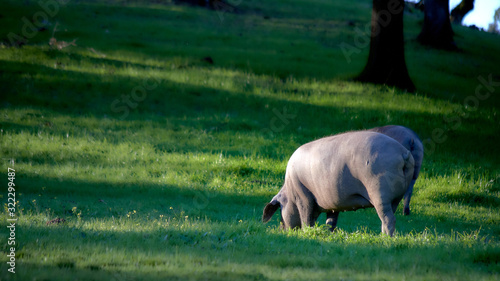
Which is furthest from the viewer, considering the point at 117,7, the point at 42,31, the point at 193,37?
the point at 117,7

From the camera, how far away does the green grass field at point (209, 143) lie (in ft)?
17.7

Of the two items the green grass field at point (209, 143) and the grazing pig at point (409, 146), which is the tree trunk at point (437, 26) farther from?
the grazing pig at point (409, 146)

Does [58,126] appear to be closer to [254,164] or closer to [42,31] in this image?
[254,164]

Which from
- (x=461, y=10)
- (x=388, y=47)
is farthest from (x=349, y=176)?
(x=461, y=10)

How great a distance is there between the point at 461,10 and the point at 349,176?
43.8 meters

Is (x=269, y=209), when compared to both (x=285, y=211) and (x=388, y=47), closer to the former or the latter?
(x=285, y=211)

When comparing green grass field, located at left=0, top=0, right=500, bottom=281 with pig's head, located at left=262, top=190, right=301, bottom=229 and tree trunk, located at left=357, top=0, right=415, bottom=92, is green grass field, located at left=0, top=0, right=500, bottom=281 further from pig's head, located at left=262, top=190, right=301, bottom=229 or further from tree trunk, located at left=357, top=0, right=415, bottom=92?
tree trunk, located at left=357, top=0, right=415, bottom=92

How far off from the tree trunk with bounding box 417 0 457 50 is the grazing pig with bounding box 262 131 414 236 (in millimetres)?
25729

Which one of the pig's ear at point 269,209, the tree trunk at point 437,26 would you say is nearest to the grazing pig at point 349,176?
the pig's ear at point 269,209

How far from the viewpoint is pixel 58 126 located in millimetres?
15367

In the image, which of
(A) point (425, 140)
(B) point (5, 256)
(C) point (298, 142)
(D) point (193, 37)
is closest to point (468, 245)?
(B) point (5, 256)

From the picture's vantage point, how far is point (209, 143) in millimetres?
14820

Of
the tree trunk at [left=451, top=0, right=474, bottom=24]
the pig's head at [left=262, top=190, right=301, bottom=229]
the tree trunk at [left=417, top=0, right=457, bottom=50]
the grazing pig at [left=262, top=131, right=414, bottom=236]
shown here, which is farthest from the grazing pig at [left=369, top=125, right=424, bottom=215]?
the tree trunk at [left=451, top=0, right=474, bottom=24]

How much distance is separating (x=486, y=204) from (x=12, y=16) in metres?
25.0
